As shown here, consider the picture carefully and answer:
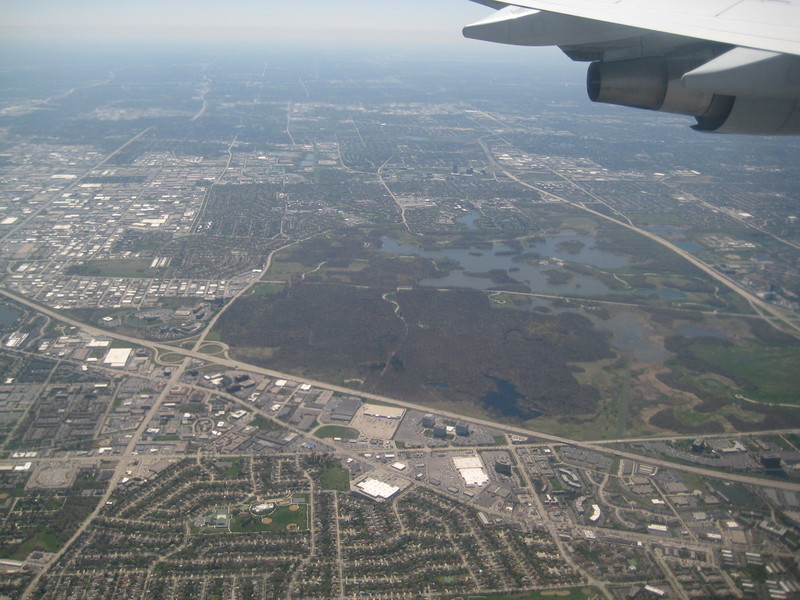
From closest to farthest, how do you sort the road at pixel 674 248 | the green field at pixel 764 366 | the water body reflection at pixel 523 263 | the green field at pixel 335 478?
the green field at pixel 335 478 < the green field at pixel 764 366 < the road at pixel 674 248 < the water body reflection at pixel 523 263

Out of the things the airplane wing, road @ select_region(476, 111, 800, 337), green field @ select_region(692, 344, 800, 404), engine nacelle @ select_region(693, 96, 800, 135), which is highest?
the airplane wing

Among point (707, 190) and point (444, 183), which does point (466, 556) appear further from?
point (707, 190)

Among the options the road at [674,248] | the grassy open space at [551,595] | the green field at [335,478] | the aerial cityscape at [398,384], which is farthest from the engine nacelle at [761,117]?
the road at [674,248]

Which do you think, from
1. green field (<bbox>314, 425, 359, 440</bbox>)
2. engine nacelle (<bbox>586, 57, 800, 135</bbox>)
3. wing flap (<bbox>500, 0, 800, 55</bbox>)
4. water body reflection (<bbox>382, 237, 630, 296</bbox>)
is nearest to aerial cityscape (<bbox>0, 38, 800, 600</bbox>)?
water body reflection (<bbox>382, 237, 630, 296</bbox>)

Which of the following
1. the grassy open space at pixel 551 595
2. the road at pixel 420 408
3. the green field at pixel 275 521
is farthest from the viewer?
the road at pixel 420 408

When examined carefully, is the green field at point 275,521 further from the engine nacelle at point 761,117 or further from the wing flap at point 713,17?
the wing flap at point 713,17

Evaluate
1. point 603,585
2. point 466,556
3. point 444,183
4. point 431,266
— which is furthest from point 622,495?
point 444,183

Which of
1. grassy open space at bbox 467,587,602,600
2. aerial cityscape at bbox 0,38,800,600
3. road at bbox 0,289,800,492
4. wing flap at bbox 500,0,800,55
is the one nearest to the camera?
wing flap at bbox 500,0,800,55

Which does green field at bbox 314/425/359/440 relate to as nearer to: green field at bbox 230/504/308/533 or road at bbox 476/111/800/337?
green field at bbox 230/504/308/533
